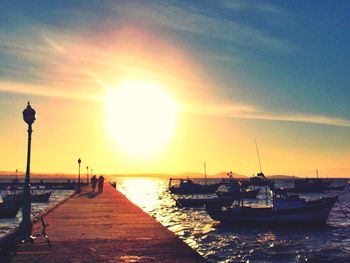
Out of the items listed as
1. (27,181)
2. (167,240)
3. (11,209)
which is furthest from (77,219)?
(11,209)

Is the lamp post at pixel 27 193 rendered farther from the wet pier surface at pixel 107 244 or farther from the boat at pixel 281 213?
the boat at pixel 281 213

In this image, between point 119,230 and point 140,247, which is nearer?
point 140,247

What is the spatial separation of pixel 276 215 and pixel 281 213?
1.78ft

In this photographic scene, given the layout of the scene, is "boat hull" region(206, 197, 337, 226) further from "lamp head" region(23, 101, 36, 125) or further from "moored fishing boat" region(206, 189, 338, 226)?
"lamp head" region(23, 101, 36, 125)

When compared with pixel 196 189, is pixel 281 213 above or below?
below

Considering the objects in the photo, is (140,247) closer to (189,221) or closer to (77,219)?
(77,219)

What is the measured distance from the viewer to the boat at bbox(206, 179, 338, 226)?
3797 centimetres

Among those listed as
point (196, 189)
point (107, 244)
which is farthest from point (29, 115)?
point (196, 189)

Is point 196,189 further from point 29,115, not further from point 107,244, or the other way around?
point 107,244

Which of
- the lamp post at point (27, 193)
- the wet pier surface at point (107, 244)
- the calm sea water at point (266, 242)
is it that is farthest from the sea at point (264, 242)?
the lamp post at point (27, 193)

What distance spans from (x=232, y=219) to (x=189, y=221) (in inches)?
322

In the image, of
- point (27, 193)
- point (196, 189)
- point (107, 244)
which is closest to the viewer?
point (107, 244)

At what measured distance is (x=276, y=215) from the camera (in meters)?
38.0

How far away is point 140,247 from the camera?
10898 millimetres
